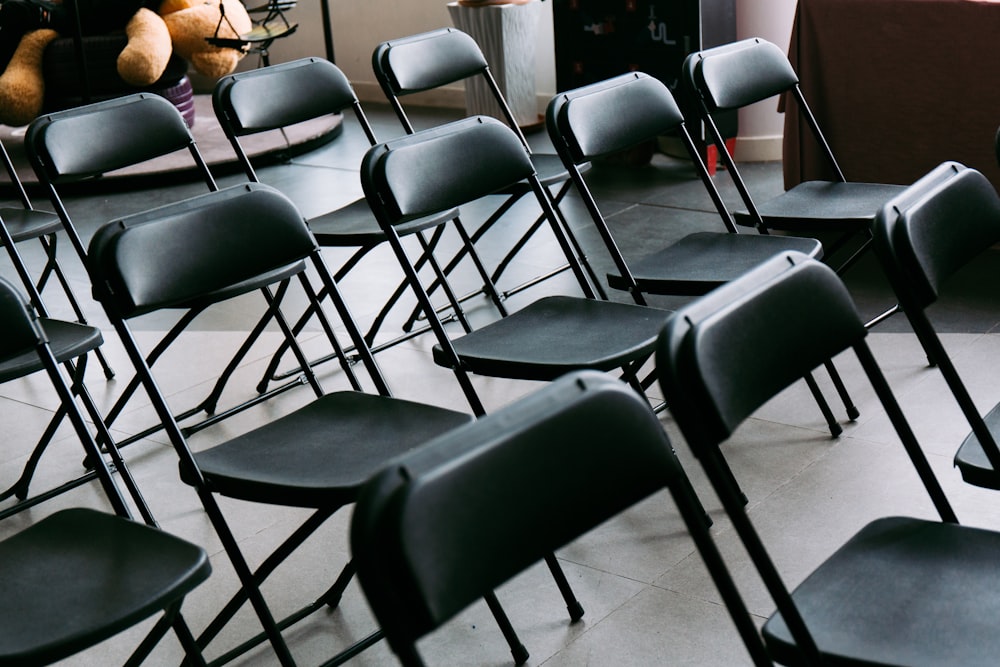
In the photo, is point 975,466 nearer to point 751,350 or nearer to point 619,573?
point 751,350

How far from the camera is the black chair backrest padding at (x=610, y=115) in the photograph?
3.31 meters

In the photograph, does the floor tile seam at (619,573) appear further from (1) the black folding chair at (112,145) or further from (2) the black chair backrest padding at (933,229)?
(1) the black folding chair at (112,145)

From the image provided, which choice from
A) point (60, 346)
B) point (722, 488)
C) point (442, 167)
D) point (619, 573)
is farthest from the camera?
point (60, 346)

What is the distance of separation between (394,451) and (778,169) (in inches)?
173

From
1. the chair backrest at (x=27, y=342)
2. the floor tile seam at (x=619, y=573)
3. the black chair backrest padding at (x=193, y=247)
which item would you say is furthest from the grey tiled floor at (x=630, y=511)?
the black chair backrest padding at (x=193, y=247)

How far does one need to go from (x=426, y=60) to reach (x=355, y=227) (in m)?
0.82

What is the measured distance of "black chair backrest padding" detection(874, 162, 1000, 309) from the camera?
7.03ft

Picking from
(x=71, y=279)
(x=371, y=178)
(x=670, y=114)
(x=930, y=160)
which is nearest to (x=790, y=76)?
(x=670, y=114)

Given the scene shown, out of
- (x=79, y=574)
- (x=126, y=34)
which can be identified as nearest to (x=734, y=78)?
(x=79, y=574)

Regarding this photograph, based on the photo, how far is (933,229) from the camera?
2.21 metres

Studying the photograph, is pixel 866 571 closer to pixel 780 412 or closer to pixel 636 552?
pixel 636 552

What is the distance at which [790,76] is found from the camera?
4023 mm

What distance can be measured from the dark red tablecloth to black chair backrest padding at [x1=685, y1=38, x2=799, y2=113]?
3.05 ft

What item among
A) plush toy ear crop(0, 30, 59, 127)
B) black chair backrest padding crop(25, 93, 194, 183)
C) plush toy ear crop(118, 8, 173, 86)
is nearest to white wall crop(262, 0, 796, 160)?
plush toy ear crop(118, 8, 173, 86)
